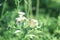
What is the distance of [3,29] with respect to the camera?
10.7ft

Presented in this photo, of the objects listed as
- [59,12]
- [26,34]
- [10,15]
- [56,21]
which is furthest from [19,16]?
[59,12]

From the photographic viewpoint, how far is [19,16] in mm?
3248

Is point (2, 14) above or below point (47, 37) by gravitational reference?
above

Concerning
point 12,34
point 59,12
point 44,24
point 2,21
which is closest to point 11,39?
point 12,34

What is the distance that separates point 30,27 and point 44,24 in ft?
1.84

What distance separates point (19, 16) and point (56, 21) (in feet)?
2.04

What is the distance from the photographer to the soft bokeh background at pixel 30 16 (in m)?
3.06

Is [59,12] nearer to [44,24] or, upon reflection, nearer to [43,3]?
[43,3]

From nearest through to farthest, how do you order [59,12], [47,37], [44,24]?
[47,37] < [44,24] < [59,12]

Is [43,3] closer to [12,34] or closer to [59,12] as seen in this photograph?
[59,12]

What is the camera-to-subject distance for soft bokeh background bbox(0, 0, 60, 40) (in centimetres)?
306

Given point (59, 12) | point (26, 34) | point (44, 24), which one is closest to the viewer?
point (26, 34)

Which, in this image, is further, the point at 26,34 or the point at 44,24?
the point at 44,24

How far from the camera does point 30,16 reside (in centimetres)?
358
